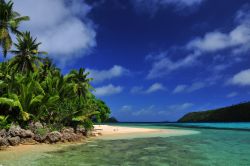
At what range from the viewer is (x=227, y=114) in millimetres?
142625

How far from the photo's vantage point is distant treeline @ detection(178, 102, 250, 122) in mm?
131625

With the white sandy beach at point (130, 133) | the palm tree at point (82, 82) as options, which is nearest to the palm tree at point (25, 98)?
the white sandy beach at point (130, 133)

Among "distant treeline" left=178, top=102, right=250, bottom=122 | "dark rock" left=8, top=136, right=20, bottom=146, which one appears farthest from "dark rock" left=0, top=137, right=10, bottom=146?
"distant treeline" left=178, top=102, right=250, bottom=122

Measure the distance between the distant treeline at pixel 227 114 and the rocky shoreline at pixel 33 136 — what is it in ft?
395

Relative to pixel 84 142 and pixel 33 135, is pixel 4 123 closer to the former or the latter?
pixel 33 135

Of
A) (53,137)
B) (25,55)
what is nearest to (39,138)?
(53,137)

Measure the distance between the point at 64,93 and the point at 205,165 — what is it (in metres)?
20.2

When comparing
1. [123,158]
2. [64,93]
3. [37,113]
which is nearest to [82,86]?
[64,93]

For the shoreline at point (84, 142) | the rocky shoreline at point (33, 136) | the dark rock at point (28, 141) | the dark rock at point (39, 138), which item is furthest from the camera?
the dark rock at point (39, 138)

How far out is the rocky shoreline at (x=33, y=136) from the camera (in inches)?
834

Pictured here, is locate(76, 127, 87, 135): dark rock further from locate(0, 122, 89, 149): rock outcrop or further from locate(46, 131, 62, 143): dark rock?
locate(46, 131, 62, 143): dark rock

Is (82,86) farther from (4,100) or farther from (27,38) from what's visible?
(4,100)

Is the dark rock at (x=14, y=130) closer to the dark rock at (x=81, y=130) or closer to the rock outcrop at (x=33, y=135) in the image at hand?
the rock outcrop at (x=33, y=135)

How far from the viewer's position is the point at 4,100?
21.8 meters
